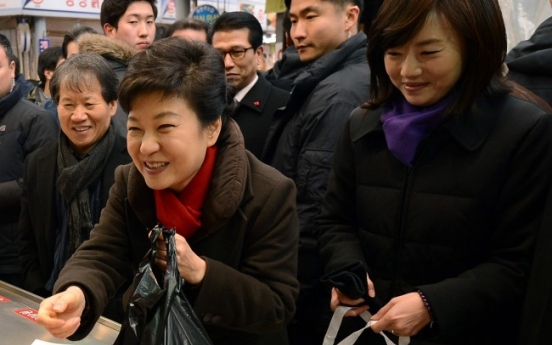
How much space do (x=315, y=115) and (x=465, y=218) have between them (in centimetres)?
93

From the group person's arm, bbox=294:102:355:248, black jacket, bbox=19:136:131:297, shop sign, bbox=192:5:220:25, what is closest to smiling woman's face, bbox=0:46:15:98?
black jacket, bbox=19:136:131:297

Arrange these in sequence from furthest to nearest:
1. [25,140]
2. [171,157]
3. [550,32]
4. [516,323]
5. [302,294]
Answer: [25,140]
[302,294]
[550,32]
[516,323]
[171,157]

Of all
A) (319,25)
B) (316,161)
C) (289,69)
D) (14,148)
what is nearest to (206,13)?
(289,69)

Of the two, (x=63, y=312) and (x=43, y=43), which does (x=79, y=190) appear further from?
(x=43, y=43)

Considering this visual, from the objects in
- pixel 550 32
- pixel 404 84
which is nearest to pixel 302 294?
pixel 404 84

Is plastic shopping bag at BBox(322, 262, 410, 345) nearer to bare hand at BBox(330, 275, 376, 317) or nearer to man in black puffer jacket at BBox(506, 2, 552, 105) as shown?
bare hand at BBox(330, 275, 376, 317)

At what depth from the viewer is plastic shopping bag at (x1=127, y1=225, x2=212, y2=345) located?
1.39 metres

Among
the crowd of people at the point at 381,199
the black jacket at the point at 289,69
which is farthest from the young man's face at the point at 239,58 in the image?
the crowd of people at the point at 381,199

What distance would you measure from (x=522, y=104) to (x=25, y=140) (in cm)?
249

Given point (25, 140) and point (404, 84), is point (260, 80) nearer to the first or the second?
point (25, 140)

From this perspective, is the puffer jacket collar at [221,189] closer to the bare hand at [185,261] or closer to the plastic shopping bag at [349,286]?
the bare hand at [185,261]

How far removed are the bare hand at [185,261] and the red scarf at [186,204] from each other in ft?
0.42

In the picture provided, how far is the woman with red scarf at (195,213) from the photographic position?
5.03ft

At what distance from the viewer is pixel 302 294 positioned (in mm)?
2402
